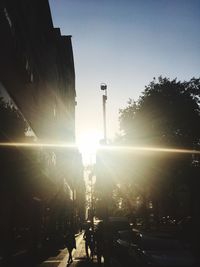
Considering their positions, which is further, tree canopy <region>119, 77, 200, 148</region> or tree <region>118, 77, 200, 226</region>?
tree canopy <region>119, 77, 200, 148</region>

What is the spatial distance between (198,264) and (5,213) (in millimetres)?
7029

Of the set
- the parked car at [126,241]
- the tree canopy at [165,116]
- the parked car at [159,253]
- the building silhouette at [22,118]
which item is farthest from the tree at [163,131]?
the parked car at [159,253]

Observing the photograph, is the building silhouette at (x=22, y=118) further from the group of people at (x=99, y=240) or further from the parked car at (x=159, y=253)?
the parked car at (x=159, y=253)

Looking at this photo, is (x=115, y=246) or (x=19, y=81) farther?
(x=115, y=246)

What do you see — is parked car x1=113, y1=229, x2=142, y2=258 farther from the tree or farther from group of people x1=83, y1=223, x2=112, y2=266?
the tree

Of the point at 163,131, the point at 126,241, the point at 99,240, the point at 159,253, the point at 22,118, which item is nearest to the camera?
the point at 159,253

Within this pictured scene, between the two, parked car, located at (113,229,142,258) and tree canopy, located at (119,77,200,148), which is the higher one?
tree canopy, located at (119,77,200,148)

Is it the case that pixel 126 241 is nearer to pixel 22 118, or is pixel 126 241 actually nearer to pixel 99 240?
pixel 99 240

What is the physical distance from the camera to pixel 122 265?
1487 centimetres

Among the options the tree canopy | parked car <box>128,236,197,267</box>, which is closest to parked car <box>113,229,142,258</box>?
parked car <box>128,236,197,267</box>

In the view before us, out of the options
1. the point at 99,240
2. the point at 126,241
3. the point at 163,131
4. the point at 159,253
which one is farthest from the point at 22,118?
the point at 163,131

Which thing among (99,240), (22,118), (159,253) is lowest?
(159,253)

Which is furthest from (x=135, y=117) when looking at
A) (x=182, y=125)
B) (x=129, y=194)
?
(x=129, y=194)

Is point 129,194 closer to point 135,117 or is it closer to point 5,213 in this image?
point 135,117
